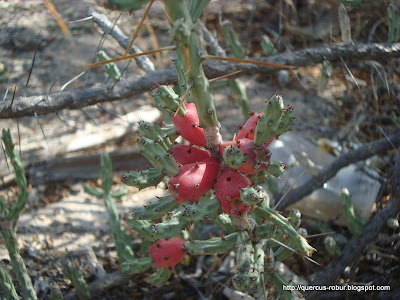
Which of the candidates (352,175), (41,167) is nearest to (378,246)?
(352,175)

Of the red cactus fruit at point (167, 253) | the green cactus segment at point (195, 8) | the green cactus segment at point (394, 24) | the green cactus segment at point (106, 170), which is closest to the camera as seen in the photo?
the green cactus segment at point (195, 8)

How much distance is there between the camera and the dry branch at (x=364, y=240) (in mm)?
2254

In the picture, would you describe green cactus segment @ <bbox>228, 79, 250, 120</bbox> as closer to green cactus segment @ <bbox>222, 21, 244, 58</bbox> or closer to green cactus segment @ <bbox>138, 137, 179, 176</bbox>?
green cactus segment @ <bbox>222, 21, 244, 58</bbox>

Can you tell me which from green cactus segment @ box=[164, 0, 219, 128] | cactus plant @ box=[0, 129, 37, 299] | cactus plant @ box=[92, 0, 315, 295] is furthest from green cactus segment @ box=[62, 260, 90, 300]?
green cactus segment @ box=[164, 0, 219, 128]

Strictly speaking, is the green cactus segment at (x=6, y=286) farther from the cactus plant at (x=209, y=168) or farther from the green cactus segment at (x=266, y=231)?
the green cactus segment at (x=266, y=231)

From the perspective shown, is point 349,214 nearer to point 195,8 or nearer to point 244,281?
point 244,281

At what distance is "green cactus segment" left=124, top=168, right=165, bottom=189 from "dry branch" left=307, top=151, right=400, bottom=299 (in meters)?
1.18

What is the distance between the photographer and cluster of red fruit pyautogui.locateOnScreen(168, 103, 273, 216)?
4.97 ft

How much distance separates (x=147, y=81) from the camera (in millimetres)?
2541

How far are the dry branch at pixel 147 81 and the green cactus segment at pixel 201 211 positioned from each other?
1.17 metres

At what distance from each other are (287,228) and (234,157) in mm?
423

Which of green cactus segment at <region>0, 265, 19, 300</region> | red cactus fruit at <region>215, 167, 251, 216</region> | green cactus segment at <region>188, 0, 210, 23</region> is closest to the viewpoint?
green cactus segment at <region>188, 0, 210, 23</region>

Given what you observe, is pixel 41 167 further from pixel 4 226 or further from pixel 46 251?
pixel 4 226

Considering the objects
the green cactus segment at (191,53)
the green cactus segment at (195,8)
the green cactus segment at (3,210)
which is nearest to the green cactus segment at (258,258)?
the green cactus segment at (191,53)
